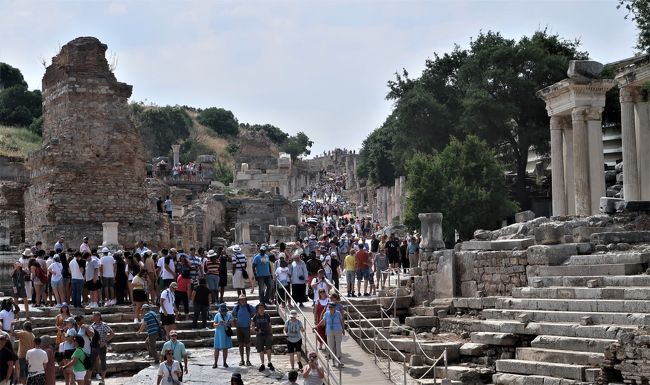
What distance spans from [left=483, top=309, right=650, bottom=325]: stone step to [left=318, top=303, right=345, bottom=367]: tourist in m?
3.23

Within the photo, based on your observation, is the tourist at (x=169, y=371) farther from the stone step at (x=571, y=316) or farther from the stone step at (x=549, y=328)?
the stone step at (x=571, y=316)

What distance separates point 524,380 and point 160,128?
99.5 metres

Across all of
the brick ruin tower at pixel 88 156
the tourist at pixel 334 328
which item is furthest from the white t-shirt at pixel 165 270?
the brick ruin tower at pixel 88 156

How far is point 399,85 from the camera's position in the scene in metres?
60.7

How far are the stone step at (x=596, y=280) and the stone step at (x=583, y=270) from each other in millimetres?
206

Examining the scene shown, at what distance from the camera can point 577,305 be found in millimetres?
18016

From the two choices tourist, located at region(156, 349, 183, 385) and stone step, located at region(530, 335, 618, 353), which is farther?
stone step, located at region(530, 335, 618, 353)

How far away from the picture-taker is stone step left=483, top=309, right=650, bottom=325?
16.4 m

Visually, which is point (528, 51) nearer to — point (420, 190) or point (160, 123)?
point (420, 190)

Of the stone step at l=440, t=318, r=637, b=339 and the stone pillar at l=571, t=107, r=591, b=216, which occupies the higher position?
the stone pillar at l=571, t=107, r=591, b=216

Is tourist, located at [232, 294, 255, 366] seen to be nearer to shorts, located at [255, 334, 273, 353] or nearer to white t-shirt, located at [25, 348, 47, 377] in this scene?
shorts, located at [255, 334, 273, 353]

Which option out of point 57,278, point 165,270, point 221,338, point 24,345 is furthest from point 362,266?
point 24,345

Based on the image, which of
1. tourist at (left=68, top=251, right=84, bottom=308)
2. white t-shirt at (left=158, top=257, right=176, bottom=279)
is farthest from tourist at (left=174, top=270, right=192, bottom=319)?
tourist at (left=68, top=251, right=84, bottom=308)

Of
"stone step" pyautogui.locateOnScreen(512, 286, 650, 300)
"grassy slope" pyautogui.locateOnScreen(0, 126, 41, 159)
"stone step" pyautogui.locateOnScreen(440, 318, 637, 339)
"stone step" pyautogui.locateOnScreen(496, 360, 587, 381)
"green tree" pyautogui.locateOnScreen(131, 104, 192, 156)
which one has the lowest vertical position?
"stone step" pyautogui.locateOnScreen(496, 360, 587, 381)
